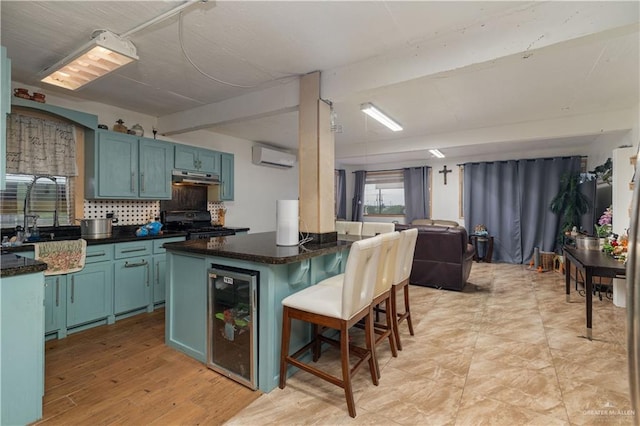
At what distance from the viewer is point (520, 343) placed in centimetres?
267

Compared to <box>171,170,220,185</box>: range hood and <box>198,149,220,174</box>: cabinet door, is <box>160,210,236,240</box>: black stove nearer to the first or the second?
<box>171,170,220,185</box>: range hood

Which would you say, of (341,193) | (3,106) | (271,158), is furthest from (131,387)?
(341,193)

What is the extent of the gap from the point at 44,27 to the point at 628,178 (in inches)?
228

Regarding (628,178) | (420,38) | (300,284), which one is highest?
(420,38)

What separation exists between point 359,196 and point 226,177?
4.26 m

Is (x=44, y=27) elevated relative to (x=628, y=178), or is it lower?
elevated

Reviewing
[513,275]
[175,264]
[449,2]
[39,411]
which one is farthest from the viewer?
[513,275]

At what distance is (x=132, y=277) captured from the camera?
3238 millimetres

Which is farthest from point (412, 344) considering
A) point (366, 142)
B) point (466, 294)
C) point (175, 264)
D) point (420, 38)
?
point (366, 142)

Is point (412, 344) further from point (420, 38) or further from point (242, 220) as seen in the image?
point (242, 220)

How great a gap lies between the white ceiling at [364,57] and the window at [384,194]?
11.7 ft

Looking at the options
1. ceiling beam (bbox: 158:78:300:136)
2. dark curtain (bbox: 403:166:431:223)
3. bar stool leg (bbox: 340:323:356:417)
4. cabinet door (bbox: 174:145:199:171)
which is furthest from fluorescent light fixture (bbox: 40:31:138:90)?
dark curtain (bbox: 403:166:431:223)

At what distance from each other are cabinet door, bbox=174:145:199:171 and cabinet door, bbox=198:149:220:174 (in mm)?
84

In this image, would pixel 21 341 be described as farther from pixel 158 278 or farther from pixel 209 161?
pixel 209 161
